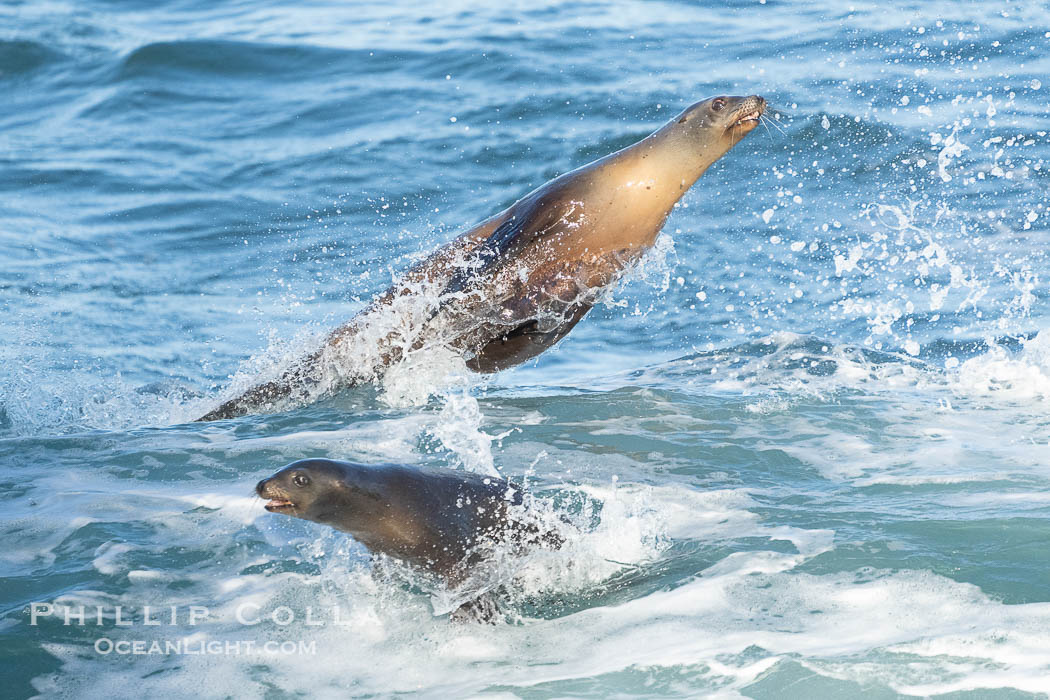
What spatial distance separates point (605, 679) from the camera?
12.3ft

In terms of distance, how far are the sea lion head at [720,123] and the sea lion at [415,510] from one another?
2.75m

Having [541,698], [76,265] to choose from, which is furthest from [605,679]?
[76,265]

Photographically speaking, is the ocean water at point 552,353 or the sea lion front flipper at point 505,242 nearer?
the ocean water at point 552,353

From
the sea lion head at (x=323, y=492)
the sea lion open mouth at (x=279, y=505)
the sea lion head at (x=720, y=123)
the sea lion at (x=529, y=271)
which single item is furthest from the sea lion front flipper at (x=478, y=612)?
the sea lion head at (x=720, y=123)

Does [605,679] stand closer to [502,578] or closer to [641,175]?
[502,578]

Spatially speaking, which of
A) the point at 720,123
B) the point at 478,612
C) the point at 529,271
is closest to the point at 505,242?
the point at 529,271

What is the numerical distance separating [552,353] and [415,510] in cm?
445

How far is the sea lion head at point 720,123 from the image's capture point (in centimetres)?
645

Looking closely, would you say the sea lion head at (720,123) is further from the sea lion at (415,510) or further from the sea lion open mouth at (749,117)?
the sea lion at (415,510)

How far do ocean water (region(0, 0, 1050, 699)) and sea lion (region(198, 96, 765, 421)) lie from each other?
19cm

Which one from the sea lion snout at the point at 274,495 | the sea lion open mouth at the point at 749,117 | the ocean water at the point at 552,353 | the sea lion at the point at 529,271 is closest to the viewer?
the sea lion snout at the point at 274,495

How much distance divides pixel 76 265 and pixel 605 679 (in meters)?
7.64

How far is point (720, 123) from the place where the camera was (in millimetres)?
6469

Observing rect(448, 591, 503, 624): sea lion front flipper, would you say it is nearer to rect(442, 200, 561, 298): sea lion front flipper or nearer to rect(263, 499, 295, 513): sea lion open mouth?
rect(263, 499, 295, 513): sea lion open mouth
